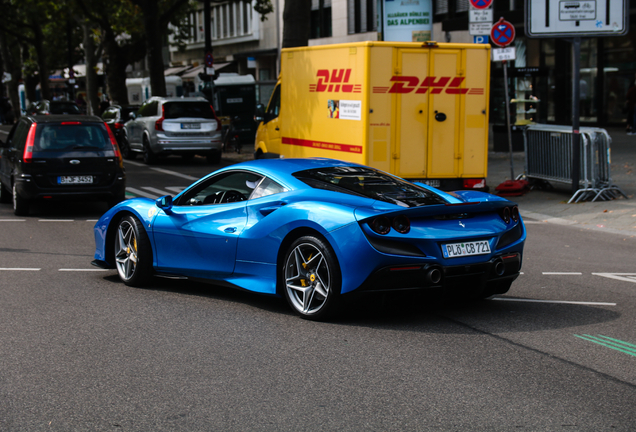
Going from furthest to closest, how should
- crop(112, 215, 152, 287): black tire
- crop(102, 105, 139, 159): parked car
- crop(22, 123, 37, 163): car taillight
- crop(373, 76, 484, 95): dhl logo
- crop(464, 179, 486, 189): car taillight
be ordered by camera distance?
1. crop(102, 105, 139, 159): parked car
2. crop(464, 179, 486, 189): car taillight
3. crop(373, 76, 484, 95): dhl logo
4. crop(22, 123, 37, 163): car taillight
5. crop(112, 215, 152, 287): black tire

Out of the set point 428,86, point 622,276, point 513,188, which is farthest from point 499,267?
point 513,188

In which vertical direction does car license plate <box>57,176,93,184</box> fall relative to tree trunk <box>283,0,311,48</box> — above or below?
below

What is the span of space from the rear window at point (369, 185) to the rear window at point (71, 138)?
7236 mm

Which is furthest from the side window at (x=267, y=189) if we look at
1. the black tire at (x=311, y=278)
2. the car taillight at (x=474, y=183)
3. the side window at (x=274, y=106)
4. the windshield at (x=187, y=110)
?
the windshield at (x=187, y=110)

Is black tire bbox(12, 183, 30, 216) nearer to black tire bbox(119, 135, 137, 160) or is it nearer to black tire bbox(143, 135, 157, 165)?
black tire bbox(143, 135, 157, 165)

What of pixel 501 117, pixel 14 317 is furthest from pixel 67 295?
pixel 501 117

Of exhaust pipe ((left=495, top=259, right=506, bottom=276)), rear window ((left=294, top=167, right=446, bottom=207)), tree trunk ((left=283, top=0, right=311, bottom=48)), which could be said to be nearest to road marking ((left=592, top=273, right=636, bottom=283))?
exhaust pipe ((left=495, top=259, right=506, bottom=276))

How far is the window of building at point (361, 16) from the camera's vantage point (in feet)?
137

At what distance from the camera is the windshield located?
22.6 m

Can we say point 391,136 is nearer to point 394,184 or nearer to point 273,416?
point 394,184

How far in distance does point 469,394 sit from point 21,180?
10055 millimetres

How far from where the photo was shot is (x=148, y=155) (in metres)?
23.0

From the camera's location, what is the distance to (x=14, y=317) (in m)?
6.34

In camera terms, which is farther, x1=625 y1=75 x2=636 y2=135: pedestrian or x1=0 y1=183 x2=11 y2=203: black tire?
x1=625 y1=75 x2=636 y2=135: pedestrian
